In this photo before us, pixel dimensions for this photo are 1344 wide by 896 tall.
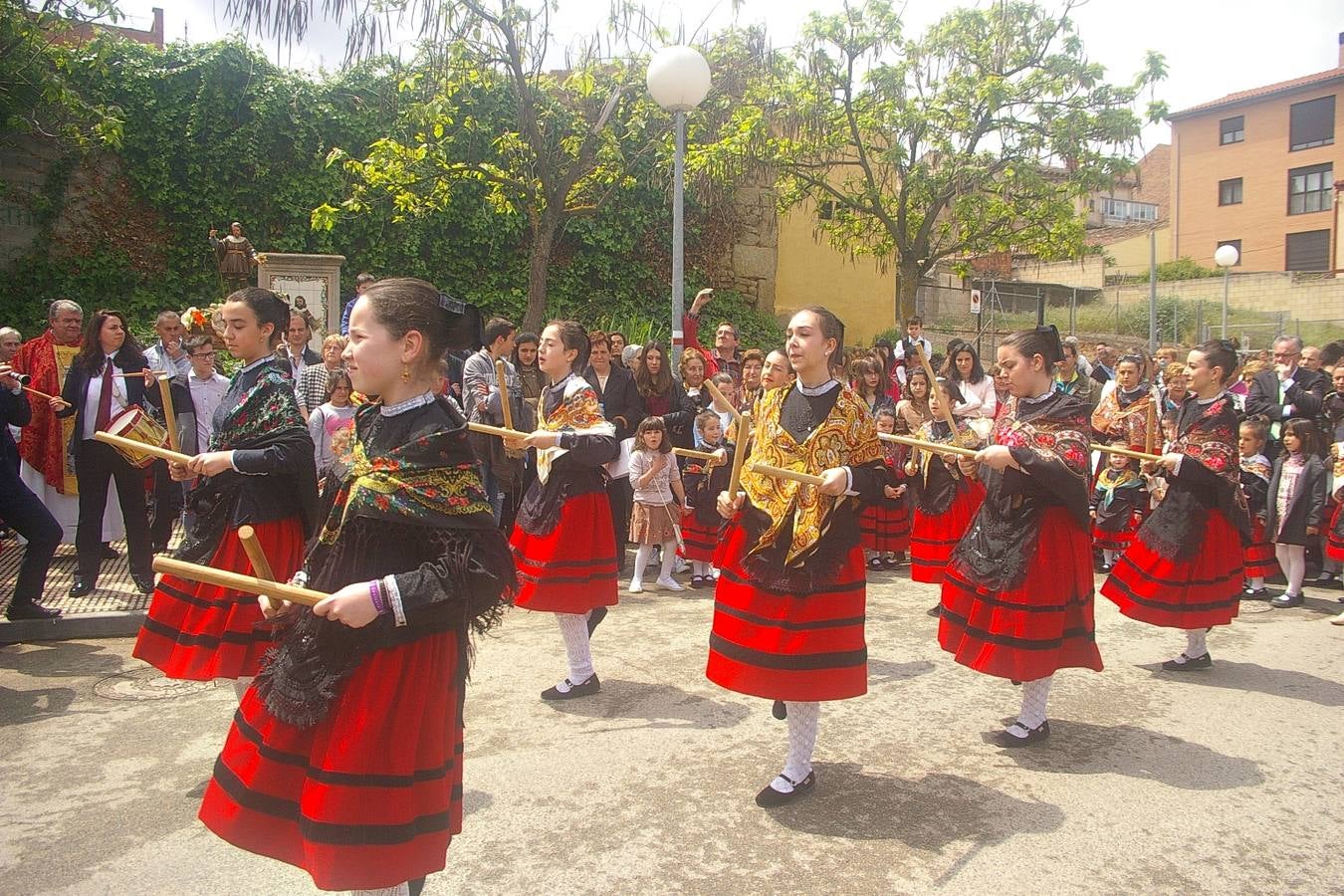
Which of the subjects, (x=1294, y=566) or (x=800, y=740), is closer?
(x=800, y=740)

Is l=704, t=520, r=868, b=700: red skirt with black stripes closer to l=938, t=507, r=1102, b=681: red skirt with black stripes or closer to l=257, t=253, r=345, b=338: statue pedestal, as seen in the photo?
l=938, t=507, r=1102, b=681: red skirt with black stripes

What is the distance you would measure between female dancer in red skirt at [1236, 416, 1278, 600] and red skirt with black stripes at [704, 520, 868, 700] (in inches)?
211

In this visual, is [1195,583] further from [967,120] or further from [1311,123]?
[1311,123]

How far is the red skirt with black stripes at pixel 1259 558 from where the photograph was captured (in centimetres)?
810

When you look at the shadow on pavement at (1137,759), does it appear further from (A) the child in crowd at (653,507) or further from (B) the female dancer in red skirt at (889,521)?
(B) the female dancer in red skirt at (889,521)

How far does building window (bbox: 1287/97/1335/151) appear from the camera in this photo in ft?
123

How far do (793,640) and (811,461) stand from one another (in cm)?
71

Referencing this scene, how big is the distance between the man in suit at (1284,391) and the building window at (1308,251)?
33591 mm

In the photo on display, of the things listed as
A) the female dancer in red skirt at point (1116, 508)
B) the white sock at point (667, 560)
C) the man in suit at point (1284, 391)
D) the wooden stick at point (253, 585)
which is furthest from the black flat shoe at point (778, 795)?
the man in suit at point (1284, 391)

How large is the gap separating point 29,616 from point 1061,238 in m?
16.6

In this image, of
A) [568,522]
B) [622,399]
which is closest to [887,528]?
[622,399]

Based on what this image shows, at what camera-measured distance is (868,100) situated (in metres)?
18.0

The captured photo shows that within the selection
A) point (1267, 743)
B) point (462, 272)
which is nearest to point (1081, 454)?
point (1267, 743)

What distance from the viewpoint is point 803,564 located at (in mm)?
3967
